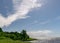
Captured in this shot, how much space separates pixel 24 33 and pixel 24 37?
4.27 meters

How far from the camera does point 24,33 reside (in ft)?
615

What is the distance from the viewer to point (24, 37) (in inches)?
7328
